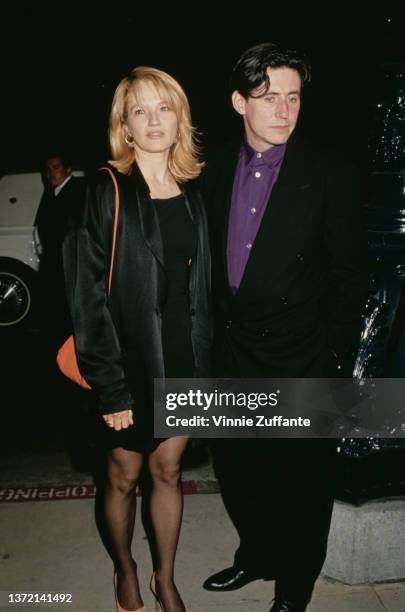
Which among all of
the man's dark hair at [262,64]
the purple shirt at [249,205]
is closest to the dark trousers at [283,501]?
the purple shirt at [249,205]

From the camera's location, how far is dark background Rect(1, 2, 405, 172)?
599 inches

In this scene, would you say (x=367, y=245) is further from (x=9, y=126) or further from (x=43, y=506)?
(x=9, y=126)

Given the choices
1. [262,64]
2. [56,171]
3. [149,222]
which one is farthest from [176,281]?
[56,171]

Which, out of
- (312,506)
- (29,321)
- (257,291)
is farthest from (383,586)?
(29,321)

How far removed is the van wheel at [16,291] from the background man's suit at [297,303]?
5.46m

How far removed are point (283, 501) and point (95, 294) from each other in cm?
118

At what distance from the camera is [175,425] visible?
7.88 ft

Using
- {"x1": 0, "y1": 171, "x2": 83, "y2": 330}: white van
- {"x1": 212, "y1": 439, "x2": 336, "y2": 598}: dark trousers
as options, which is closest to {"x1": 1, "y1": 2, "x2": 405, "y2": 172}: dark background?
{"x1": 0, "y1": 171, "x2": 83, "y2": 330}: white van

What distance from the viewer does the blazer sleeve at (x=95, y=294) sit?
2158mm

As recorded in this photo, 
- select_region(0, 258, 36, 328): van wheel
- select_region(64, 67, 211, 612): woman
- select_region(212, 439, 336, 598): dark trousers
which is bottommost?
select_region(0, 258, 36, 328): van wheel

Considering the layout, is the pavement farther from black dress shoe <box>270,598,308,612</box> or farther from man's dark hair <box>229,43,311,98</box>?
man's dark hair <box>229,43,311,98</box>

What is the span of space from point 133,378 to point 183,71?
1562 cm

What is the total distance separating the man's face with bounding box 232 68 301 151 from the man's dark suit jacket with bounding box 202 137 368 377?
0.10m

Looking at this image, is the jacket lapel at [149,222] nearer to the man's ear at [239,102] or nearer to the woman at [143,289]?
the woman at [143,289]
